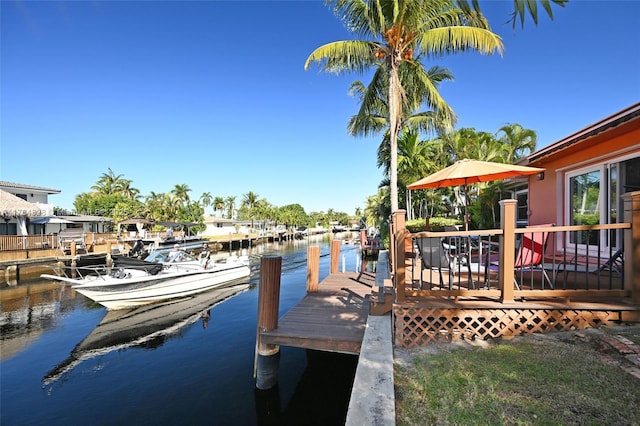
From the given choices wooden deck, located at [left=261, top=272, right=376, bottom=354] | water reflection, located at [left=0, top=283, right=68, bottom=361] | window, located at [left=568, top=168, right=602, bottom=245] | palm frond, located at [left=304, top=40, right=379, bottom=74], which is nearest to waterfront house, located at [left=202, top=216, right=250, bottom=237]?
water reflection, located at [left=0, top=283, right=68, bottom=361]

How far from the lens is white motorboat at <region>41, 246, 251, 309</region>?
38.1 feet

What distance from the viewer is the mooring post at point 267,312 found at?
5.98m

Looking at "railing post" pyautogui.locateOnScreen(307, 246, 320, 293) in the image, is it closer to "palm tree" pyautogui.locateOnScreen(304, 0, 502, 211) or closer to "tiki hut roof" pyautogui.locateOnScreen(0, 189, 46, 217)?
"palm tree" pyautogui.locateOnScreen(304, 0, 502, 211)

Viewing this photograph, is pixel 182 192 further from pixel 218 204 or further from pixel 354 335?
pixel 354 335

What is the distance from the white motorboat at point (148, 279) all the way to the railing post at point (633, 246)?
45.7 feet

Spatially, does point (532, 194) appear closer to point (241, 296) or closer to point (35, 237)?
point (241, 296)

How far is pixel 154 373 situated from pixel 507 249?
8123 millimetres

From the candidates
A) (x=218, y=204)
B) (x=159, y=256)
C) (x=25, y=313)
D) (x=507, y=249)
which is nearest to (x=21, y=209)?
(x=25, y=313)

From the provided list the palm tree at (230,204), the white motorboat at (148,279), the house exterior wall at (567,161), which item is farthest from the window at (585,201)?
the palm tree at (230,204)

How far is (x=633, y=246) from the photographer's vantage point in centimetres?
392

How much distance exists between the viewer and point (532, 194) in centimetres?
921

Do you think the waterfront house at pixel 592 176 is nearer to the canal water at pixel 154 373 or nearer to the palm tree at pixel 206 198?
the canal water at pixel 154 373

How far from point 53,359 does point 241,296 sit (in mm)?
7346

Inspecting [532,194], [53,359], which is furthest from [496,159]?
[53,359]
